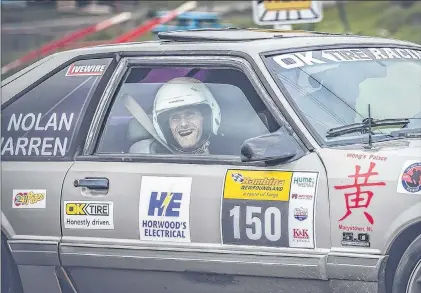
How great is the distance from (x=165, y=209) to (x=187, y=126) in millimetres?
493

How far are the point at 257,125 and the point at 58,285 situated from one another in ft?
4.30

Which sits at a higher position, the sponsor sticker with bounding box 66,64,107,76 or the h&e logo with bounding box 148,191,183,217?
the sponsor sticker with bounding box 66,64,107,76

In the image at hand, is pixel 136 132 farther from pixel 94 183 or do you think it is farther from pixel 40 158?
pixel 40 158

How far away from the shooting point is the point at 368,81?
5.73 meters

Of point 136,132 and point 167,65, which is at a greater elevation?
point 167,65

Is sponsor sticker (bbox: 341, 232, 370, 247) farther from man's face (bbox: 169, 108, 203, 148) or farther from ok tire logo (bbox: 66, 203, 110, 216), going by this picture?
ok tire logo (bbox: 66, 203, 110, 216)

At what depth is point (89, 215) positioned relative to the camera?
18.8 ft

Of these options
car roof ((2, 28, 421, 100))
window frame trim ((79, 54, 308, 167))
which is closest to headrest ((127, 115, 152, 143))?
window frame trim ((79, 54, 308, 167))

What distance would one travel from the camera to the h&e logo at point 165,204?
548 cm

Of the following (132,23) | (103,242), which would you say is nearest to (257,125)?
(103,242)

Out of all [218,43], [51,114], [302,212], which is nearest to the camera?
[302,212]

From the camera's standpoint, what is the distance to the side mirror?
5.28 meters

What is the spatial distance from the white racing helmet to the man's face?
0.08 ft

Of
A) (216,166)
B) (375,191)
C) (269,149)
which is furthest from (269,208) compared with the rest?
(375,191)
